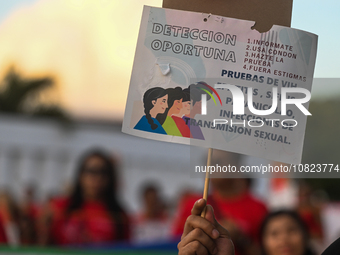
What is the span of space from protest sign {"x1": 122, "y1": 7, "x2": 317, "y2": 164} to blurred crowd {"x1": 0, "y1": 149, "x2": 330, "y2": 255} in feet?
2.01

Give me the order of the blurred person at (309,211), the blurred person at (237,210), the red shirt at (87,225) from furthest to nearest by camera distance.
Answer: the blurred person at (309,211) → the red shirt at (87,225) → the blurred person at (237,210)

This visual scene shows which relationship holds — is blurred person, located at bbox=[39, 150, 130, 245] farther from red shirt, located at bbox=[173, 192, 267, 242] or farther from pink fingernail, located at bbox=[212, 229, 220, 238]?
pink fingernail, located at bbox=[212, 229, 220, 238]

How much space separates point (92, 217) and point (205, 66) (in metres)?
3.52

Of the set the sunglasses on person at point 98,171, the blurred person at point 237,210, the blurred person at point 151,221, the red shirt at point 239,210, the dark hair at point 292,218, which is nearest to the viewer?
the dark hair at point 292,218

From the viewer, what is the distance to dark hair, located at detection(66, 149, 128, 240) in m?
4.55


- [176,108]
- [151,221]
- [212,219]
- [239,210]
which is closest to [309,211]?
[151,221]

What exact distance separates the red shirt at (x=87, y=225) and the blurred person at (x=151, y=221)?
20.1 inches

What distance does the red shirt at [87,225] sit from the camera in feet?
15.5

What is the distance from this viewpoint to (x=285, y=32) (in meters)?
1.61

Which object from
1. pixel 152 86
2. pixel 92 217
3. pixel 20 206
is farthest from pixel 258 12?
pixel 20 206

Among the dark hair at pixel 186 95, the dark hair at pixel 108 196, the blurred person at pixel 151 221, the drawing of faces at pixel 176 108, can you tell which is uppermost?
the dark hair at pixel 186 95

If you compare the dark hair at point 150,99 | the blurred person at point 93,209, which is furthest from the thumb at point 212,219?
the blurred person at point 93,209

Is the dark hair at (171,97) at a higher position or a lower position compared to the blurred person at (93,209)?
higher

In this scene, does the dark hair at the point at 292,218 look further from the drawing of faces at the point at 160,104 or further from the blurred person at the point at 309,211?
the blurred person at the point at 309,211
